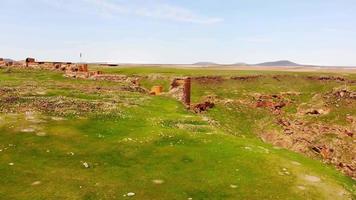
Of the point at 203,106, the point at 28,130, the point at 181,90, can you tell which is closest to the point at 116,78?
the point at 203,106

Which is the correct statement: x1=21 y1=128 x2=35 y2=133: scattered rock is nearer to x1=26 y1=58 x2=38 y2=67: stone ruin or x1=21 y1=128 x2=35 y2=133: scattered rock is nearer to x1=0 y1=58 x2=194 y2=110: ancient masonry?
x1=0 y1=58 x2=194 y2=110: ancient masonry

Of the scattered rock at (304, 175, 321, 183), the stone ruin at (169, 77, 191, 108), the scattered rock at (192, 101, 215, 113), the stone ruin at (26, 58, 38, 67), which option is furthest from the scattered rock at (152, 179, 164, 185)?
the stone ruin at (26, 58, 38, 67)

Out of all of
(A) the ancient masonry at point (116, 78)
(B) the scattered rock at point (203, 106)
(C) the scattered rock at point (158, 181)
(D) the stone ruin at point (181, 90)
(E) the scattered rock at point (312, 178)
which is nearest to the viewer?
(C) the scattered rock at point (158, 181)

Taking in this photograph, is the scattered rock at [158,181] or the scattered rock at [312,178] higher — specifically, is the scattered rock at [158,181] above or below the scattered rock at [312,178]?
above

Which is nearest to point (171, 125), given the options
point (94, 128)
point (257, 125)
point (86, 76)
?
point (94, 128)

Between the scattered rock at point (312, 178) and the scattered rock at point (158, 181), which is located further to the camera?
the scattered rock at point (312, 178)

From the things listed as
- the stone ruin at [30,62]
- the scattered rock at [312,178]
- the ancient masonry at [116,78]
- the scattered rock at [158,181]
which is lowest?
the scattered rock at [312,178]

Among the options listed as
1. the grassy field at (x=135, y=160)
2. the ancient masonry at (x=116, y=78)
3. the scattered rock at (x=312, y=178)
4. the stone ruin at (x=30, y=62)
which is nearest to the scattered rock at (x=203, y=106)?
the ancient masonry at (x=116, y=78)

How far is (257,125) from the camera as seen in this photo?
3054 inches

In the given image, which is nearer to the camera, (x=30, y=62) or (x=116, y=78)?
(x=116, y=78)

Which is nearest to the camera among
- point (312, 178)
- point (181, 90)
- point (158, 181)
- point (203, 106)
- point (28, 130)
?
point (158, 181)

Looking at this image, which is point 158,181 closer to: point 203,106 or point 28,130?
point 28,130

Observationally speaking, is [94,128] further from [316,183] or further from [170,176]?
[316,183]

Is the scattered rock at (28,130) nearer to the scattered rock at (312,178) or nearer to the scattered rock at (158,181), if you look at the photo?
the scattered rock at (158,181)
